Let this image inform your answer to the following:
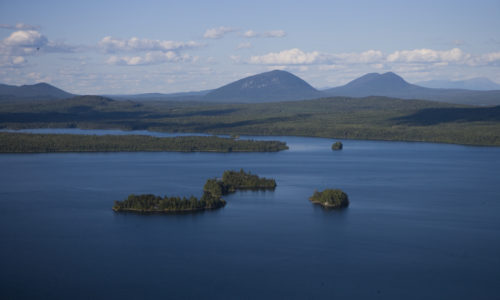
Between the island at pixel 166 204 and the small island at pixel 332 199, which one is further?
the small island at pixel 332 199

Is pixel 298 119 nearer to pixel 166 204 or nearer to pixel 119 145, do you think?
pixel 119 145

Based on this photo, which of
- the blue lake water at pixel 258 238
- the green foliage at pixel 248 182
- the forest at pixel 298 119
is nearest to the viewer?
the blue lake water at pixel 258 238

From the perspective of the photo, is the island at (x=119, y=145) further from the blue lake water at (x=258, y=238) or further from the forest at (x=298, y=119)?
the forest at (x=298, y=119)

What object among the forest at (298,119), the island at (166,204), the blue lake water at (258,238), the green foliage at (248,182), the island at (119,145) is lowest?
the blue lake water at (258,238)

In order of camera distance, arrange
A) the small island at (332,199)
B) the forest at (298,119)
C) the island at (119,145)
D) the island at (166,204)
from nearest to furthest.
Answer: the island at (166,204) → the small island at (332,199) → the island at (119,145) → the forest at (298,119)

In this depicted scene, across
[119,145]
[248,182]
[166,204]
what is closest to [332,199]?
[248,182]

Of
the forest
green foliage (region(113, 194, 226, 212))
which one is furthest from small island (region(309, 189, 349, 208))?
the forest

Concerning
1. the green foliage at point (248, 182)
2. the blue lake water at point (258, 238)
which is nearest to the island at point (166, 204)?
the blue lake water at point (258, 238)

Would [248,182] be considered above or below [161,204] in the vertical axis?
above
